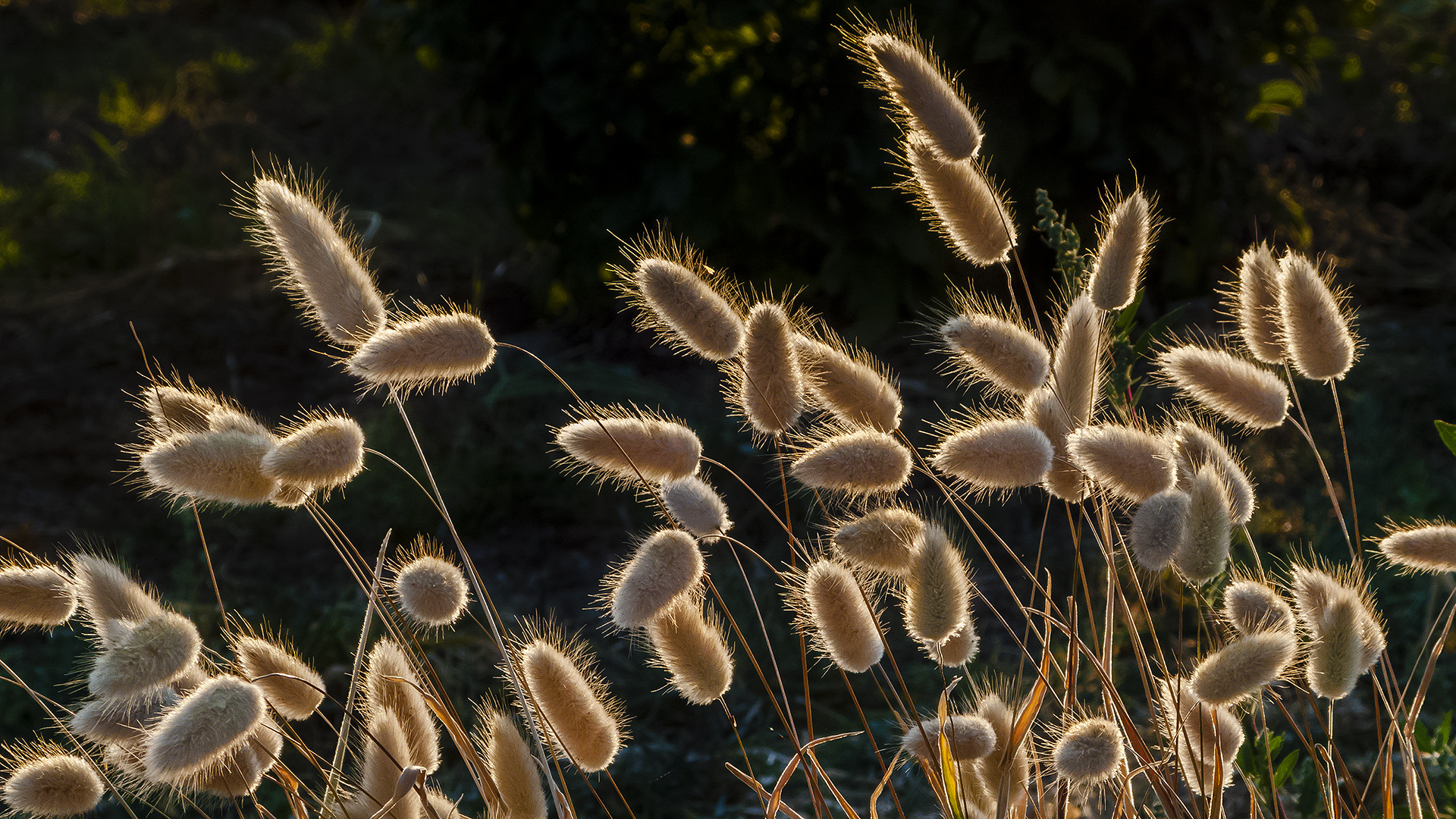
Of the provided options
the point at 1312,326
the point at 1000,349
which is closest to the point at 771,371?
the point at 1000,349

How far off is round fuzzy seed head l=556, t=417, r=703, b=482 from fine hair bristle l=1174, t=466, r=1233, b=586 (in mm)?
427

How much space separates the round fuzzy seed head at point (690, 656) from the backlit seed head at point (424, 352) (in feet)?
0.99

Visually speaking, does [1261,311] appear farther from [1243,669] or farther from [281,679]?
[281,679]

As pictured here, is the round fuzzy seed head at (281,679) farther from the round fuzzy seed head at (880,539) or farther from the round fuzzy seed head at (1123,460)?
the round fuzzy seed head at (1123,460)

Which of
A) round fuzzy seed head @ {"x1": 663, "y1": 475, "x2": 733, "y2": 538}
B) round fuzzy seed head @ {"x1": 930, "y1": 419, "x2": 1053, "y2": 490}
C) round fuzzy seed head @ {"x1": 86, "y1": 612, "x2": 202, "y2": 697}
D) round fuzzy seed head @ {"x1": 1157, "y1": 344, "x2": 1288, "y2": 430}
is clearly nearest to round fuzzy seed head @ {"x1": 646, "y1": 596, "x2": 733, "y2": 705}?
round fuzzy seed head @ {"x1": 663, "y1": 475, "x2": 733, "y2": 538}

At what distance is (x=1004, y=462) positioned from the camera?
0.93 m

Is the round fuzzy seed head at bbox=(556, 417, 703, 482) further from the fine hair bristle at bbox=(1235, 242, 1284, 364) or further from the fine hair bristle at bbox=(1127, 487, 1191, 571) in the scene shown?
the fine hair bristle at bbox=(1235, 242, 1284, 364)

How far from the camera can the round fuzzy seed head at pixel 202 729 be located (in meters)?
0.82

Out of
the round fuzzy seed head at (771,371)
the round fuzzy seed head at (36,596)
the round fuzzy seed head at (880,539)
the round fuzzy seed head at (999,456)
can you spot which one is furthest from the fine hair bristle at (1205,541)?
the round fuzzy seed head at (36,596)

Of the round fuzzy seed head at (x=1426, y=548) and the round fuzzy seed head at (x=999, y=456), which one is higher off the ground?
the round fuzzy seed head at (x=999, y=456)

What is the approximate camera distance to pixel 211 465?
910 mm

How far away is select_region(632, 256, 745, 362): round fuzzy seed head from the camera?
1.03m

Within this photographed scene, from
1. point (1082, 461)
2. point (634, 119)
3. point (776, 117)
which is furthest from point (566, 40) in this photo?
point (1082, 461)

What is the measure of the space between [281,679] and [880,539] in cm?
60
